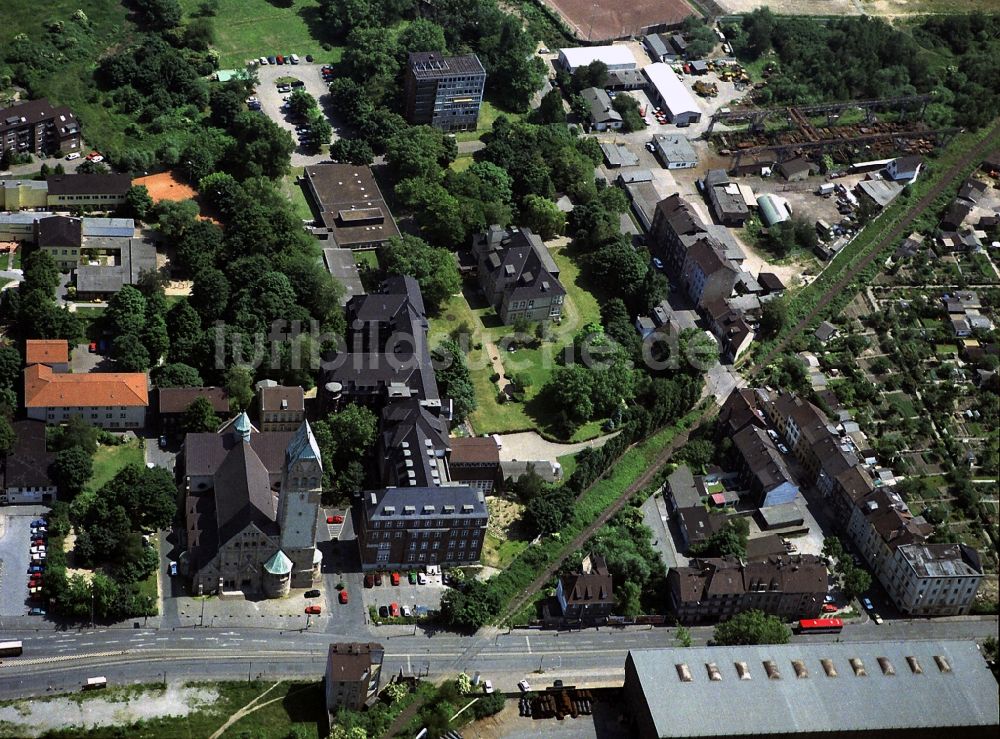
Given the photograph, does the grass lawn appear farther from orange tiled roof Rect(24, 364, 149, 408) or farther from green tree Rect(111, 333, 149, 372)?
green tree Rect(111, 333, 149, 372)

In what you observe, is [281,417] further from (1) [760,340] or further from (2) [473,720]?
(1) [760,340]

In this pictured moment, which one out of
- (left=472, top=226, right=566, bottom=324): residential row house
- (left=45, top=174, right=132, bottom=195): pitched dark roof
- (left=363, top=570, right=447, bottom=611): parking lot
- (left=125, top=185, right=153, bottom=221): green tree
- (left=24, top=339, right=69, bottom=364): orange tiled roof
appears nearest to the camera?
(left=363, top=570, right=447, bottom=611): parking lot

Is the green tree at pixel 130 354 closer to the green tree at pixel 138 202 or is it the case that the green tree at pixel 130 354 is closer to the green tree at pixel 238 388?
the green tree at pixel 238 388

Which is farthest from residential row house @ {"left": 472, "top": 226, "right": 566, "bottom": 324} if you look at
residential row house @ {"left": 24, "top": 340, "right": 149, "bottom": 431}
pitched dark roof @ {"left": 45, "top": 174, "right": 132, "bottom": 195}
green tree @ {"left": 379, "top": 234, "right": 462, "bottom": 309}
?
pitched dark roof @ {"left": 45, "top": 174, "right": 132, "bottom": 195}

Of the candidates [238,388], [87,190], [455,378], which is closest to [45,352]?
[238,388]

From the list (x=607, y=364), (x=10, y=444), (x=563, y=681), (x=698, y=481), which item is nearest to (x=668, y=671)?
(x=563, y=681)

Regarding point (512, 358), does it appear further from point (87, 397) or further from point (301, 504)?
point (87, 397)
